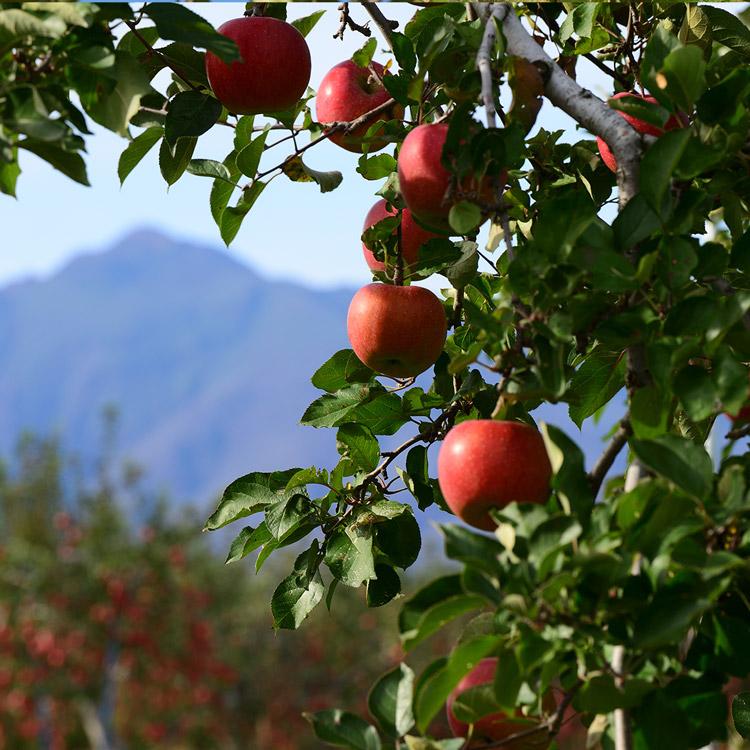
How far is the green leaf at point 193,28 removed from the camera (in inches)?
49.2

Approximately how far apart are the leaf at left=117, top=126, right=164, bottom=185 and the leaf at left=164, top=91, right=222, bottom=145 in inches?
3.4

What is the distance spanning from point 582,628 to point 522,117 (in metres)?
0.64

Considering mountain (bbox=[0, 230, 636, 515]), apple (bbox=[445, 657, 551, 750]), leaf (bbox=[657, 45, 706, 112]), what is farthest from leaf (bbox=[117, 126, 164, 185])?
mountain (bbox=[0, 230, 636, 515])

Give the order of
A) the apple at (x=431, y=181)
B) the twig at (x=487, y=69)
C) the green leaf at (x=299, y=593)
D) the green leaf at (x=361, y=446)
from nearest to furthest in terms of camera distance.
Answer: the twig at (x=487, y=69)
the apple at (x=431, y=181)
the green leaf at (x=299, y=593)
the green leaf at (x=361, y=446)

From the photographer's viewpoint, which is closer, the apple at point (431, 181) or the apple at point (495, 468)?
the apple at point (495, 468)

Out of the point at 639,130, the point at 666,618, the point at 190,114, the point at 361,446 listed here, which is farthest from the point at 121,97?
the point at 666,618

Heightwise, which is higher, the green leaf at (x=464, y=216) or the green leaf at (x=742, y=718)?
the green leaf at (x=464, y=216)

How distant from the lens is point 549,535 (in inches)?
37.6

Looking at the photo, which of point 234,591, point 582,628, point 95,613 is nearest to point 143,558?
point 95,613

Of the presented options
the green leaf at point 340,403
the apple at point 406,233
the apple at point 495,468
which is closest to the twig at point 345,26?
the apple at point 406,233

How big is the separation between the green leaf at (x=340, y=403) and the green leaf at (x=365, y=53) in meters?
0.53

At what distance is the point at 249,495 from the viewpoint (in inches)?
60.4

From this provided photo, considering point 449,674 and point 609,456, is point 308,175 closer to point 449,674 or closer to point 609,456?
point 609,456

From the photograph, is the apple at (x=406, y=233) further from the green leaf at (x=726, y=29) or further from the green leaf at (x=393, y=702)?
the green leaf at (x=393, y=702)
